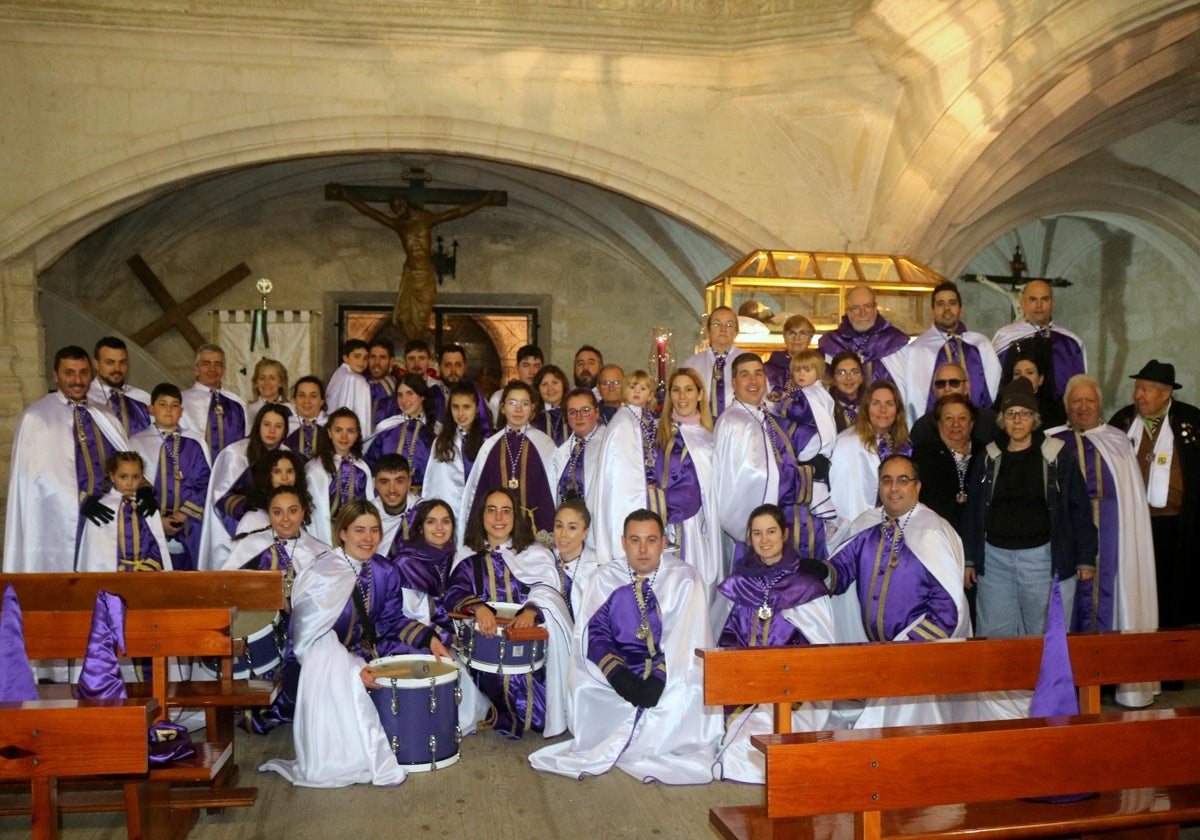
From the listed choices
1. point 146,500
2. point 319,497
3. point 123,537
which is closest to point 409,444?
point 319,497

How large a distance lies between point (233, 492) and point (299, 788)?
214 cm

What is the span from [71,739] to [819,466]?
422 centimetres

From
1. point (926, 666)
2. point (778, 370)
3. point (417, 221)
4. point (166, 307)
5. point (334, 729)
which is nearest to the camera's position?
point (926, 666)

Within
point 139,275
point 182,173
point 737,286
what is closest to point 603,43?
point 737,286

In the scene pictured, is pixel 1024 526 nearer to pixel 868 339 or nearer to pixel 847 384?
pixel 847 384

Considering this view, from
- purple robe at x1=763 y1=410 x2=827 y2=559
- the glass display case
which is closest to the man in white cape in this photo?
purple robe at x1=763 y1=410 x2=827 y2=559

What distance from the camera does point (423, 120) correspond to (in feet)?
32.4

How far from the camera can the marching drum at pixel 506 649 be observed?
16.9 ft

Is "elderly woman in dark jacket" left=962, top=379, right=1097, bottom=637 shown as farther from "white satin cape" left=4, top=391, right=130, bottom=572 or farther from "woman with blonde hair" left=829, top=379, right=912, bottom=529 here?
"white satin cape" left=4, top=391, right=130, bottom=572

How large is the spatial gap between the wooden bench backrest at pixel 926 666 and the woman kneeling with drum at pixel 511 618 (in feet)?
5.35

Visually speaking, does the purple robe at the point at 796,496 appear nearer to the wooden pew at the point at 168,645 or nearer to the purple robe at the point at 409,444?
the purple robe at the point at 409,444

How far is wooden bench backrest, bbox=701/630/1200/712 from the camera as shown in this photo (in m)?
3.67

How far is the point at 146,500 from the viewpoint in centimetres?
607

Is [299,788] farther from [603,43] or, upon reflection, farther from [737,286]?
[603,43]
